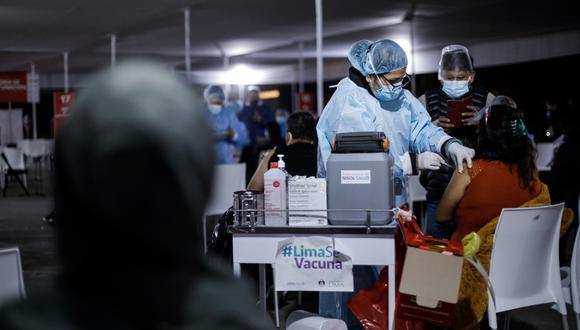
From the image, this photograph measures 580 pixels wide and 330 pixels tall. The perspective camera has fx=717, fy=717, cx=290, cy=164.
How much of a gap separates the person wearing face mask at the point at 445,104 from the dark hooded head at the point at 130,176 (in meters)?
2.68

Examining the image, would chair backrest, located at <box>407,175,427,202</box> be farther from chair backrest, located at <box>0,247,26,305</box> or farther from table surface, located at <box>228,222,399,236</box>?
chair backrest, located at <box>0,247,26,305</box>

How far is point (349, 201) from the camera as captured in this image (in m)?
2.25

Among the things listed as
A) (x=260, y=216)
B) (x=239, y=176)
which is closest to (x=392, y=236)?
(x=260, y=216)

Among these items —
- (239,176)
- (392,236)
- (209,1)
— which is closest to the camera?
(392,236)

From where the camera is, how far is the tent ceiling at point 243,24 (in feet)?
28.5

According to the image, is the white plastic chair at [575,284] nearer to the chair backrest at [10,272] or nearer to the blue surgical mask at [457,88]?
the blue surgical mask at [457,88]

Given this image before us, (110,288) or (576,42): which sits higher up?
(576,42)

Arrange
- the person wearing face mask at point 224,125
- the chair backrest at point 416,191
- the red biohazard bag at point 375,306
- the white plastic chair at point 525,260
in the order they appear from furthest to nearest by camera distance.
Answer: the person wearing face mask at point 224,125
the chair backrest at point 416,191
the white plastic chair at point 525,260
the red biohazard bag at point 375,306

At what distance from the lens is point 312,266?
2217 mm

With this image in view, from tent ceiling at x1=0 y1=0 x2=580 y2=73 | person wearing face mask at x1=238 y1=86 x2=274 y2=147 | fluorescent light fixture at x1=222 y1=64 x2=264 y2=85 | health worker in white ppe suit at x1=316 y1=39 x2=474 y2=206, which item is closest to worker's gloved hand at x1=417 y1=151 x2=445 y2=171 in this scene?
health worker in white ppe suit at x1=316 y1=39 x2=474 y2=206

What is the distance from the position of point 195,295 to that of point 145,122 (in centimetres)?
17

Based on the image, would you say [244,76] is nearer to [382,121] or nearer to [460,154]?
[382,121]

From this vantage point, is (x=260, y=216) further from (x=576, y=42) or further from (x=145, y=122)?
(x=576, y=42)

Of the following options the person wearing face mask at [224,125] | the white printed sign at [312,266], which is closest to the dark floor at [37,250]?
the white printed sign at [312,266]
